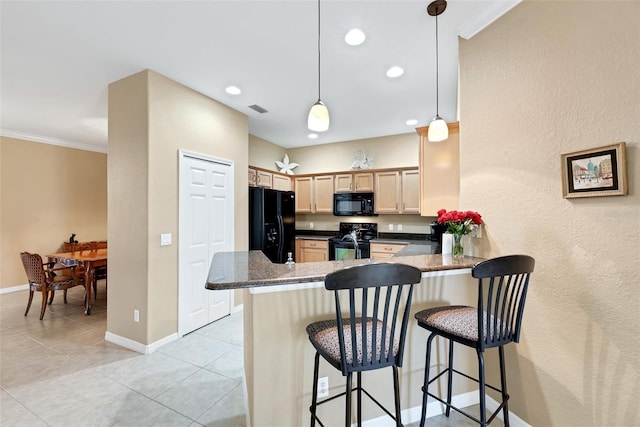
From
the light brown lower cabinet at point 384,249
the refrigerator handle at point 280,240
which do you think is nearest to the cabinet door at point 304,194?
the refrigerator handle at point 280,240

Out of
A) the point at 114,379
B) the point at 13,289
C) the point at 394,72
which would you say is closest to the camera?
the point at 114,379

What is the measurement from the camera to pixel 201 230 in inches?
130

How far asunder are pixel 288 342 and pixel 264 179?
3.80 metres

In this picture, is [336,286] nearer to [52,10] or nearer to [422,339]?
[422,339]

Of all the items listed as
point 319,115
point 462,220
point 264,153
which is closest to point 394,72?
point 319,115

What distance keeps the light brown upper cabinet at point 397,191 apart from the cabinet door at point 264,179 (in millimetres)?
2012

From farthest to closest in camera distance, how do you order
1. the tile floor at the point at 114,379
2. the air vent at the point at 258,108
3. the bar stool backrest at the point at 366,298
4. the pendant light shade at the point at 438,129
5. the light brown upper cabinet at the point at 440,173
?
the air vent at the point at 258,108 → the light brown upper cabinet at the point at 440,173 → the pendant light shade at the point at 438,129 → the tile floor at the point at 114,379 → the bar stool backrest at the point at 366,298

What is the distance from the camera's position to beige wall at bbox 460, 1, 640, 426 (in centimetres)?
130

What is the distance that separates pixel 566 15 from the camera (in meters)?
1.50

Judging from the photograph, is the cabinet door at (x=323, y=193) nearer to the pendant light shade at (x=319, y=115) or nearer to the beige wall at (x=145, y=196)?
the beige wall at (x=145, y=196)

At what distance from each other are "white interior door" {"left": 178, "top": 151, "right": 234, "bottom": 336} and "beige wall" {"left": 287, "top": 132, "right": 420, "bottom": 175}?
2.60m

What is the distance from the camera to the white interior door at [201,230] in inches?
122

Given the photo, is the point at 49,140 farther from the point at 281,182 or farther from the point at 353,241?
the point at 353,241

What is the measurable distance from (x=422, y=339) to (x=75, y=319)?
434 centimetres
